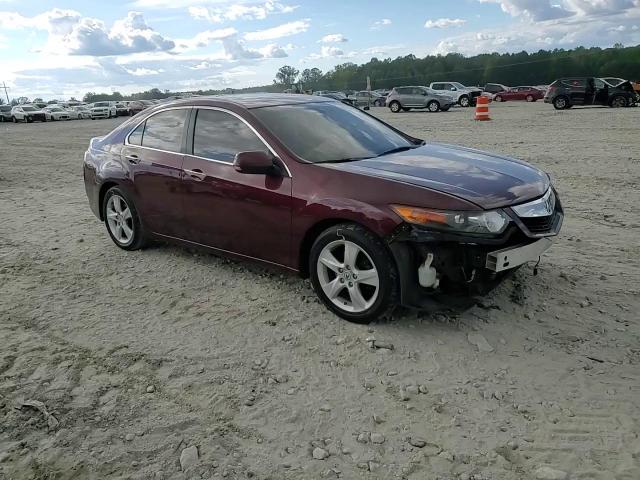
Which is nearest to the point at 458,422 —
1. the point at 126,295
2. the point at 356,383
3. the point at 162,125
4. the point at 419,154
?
the point at 356,383

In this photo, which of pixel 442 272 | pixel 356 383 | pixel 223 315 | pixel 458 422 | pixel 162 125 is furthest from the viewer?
pixel 162 125

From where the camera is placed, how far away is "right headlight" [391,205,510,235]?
3494 mm

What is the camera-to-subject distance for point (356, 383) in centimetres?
327

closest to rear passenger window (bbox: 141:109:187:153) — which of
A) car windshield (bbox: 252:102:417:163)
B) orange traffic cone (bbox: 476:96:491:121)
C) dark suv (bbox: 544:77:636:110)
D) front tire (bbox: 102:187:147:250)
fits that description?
front tire (bbox: 102:187:147:250)

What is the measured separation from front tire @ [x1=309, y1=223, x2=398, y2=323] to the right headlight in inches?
13.3

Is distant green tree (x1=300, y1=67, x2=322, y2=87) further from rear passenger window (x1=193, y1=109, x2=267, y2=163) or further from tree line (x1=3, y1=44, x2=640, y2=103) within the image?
rear passenger window (x1=193, y1=109, x2=267, y2=163)

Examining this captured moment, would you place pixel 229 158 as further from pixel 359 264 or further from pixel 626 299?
pixel 626 299

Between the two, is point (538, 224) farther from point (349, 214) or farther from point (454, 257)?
point (349, 214)

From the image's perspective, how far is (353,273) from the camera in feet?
12.8

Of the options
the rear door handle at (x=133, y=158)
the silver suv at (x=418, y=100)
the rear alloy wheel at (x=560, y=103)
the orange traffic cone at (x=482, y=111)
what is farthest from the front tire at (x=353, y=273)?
the silver suv at (x=418, y=100)

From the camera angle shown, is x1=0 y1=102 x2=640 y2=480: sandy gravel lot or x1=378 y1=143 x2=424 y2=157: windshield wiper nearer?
x1=0 y1=102 x2=640 y2=480: sandy gravel lot

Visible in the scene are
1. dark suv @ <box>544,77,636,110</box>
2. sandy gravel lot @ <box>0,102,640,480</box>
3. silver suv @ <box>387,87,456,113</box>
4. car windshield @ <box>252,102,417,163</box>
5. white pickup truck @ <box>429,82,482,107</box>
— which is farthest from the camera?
white pickup truck @ <box>429,82,482,107</box>

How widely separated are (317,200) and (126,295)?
1.92 metres

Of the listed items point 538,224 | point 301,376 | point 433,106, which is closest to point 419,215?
point 538,224
